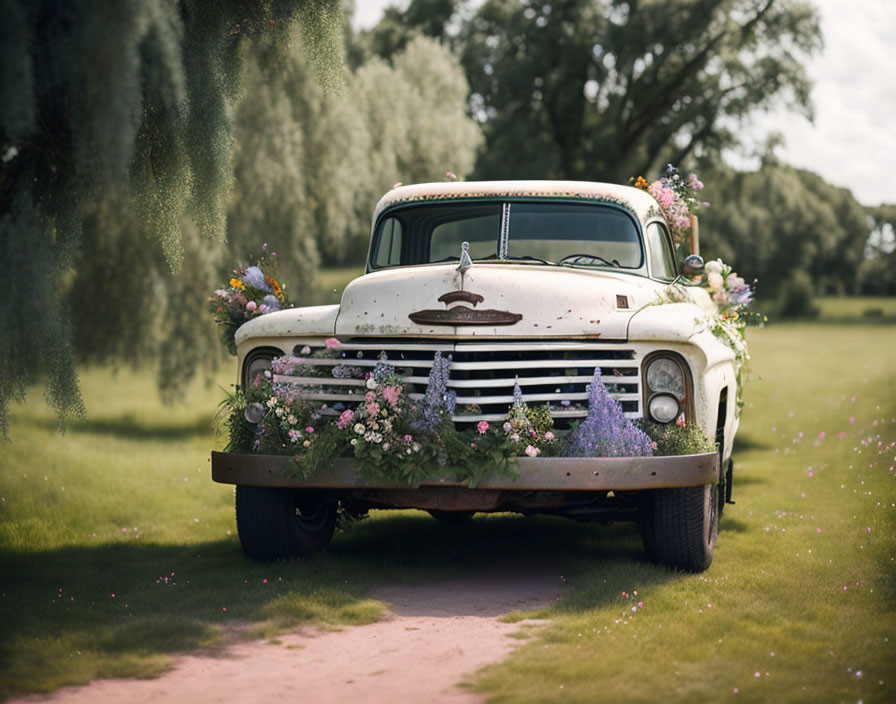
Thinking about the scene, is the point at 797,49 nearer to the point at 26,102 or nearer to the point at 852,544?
the point at 852,544

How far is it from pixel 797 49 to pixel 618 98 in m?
4.33

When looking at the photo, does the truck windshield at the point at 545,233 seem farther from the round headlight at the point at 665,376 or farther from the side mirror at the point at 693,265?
the round headlight at the point at 665,376

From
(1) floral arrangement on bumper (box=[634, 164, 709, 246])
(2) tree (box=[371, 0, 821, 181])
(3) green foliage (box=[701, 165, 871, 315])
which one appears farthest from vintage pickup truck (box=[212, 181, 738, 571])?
(3) green foliage (box=[701, 165, 871, 315])

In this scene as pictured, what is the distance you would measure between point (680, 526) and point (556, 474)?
3.15 ft

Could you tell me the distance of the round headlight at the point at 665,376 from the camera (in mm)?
5977

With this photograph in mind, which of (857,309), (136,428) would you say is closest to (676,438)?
(136,428)

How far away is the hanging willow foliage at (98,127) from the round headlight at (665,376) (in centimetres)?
275

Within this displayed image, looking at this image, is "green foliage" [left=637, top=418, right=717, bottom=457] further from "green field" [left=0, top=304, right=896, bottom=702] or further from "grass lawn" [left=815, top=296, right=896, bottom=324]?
"grass lawn" [left=815, top=296, right=896, bottom=324]

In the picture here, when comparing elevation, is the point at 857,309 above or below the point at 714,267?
below

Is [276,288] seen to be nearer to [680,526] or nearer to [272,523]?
[272,523]

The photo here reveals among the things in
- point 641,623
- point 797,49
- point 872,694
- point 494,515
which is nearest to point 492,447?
point 641,623

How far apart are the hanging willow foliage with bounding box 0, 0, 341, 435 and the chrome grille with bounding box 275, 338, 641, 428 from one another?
154 cm

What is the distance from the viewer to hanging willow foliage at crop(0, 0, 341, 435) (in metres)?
5.40

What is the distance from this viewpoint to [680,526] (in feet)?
20.2
